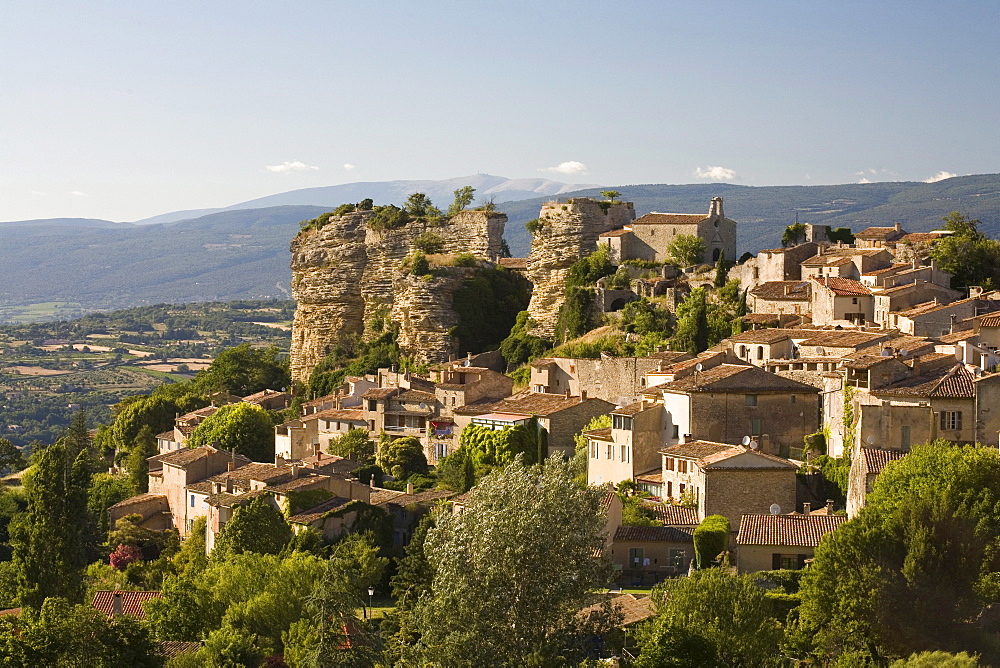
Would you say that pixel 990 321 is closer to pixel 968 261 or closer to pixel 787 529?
pixel 968 261

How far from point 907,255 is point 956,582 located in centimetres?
2971

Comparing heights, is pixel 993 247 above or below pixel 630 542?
above

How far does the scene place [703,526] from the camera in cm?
3653

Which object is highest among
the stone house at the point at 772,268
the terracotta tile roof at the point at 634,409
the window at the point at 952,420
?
the stone house at the point at 772,268

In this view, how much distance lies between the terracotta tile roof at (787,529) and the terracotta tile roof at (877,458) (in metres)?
1.43

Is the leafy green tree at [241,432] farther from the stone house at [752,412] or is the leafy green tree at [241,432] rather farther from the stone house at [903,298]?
the stone house at [903,298]

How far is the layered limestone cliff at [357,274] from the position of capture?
70.6 m

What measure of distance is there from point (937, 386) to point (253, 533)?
1972 cm

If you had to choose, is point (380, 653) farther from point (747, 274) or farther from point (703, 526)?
point (747, 274)

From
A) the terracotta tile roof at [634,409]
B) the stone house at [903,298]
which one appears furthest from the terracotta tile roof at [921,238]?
the terracotta tile roof at [634,409]

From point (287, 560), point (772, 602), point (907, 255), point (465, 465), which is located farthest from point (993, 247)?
point (287, 560)

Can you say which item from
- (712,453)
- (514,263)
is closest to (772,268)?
(514,263)

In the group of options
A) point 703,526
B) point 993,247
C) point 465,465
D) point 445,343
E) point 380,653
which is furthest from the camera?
point 445,343

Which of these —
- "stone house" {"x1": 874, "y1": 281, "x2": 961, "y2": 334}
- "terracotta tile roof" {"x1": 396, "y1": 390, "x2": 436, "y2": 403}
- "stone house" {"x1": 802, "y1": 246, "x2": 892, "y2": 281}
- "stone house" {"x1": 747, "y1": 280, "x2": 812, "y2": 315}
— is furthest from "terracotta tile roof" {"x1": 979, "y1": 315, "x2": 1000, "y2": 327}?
"terracotta tile roof" {"x1": 396, "y1": 390, "x2": 436, "y2": 403}
